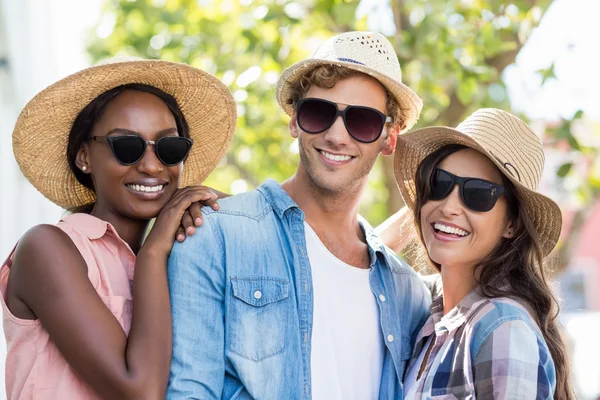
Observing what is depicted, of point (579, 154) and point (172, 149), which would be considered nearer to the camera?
point (172, 149)

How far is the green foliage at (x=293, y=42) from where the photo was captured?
18.5 ft

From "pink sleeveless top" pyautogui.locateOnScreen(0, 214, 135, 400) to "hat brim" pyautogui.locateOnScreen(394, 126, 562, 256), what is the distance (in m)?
1.28

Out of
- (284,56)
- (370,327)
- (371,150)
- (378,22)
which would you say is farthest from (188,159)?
(284,56)

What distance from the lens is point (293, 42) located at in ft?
25.1

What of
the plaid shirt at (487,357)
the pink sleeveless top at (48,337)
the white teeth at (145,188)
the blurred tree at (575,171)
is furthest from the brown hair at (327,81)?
the blurred tree at (575,171)

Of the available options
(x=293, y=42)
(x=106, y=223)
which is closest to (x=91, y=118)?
(x=106, y=223)

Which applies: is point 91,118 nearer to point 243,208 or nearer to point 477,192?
point 243,208

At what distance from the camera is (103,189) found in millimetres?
3113

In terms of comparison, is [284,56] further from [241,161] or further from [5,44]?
[241,161]

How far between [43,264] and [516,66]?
5.03 meters

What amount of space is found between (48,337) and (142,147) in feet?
2.50

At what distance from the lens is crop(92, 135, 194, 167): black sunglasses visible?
9.87ft

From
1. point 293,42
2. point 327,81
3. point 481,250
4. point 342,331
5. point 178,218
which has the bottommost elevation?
point 342,331

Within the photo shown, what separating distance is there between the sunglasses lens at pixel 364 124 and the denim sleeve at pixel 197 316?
739mm
